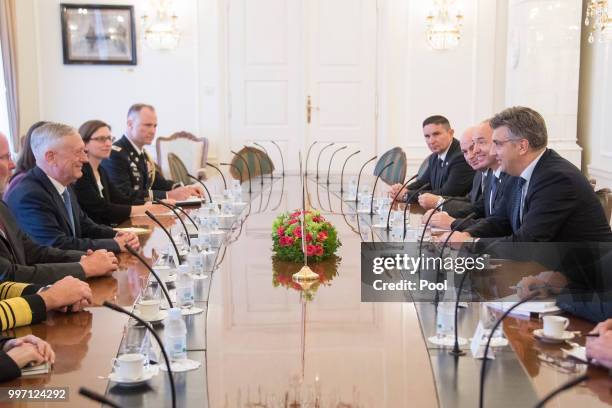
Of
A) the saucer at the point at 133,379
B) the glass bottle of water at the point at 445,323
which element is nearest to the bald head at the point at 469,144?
the glass bottle of water at the point at 445,323

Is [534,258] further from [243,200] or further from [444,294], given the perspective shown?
[243,200]

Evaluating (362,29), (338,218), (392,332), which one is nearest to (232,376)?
(392,332)

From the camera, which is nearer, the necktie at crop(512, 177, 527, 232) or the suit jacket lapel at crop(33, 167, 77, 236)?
the suit jacket lapel at crop(33, 167, 77, 236)

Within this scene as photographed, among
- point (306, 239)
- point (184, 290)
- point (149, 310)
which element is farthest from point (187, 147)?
point (149, 310)

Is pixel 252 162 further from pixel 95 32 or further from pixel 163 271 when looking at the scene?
pixel 163 271

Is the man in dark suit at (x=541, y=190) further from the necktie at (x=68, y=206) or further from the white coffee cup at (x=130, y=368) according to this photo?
the white coffee cup at (x=130, y=368)

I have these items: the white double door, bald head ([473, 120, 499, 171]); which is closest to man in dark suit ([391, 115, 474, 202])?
bald head ([473, 120, 499, 171])

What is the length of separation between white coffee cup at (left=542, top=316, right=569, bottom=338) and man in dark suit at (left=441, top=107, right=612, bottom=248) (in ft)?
3.55

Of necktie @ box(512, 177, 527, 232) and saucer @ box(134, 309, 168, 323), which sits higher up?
necktie @ box(512, 177, 527, 232)

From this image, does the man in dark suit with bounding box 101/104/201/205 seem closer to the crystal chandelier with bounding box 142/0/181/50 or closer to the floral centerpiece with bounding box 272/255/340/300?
the floral centerpiece with bounding box 272/255/340/300

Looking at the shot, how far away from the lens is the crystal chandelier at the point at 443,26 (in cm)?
811

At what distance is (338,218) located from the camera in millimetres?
4383

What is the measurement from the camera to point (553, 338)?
6.70 ft

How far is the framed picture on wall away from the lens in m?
8.05
